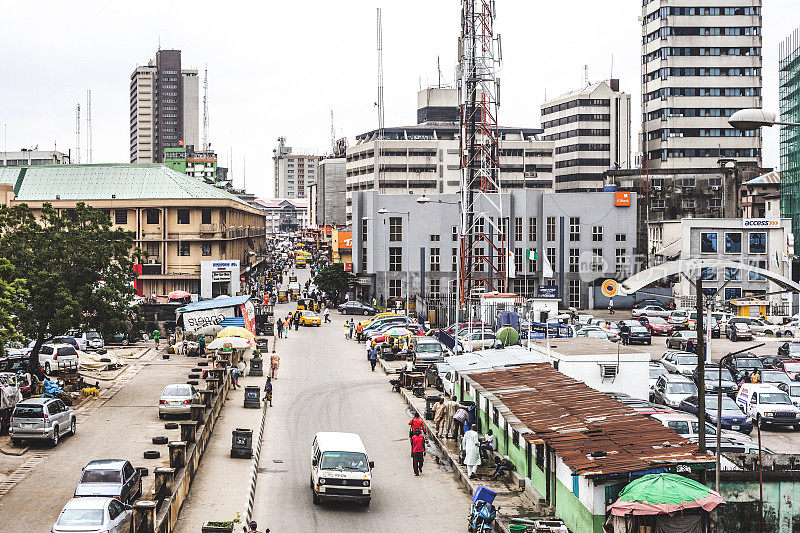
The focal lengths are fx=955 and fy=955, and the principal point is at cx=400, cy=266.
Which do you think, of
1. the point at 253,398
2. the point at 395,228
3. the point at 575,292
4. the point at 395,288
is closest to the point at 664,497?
the point at 253,398

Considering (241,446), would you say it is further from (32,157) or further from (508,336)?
(32,157)

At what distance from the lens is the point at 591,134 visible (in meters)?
134

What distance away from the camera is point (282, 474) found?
2745cm

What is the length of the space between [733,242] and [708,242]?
1.92 m

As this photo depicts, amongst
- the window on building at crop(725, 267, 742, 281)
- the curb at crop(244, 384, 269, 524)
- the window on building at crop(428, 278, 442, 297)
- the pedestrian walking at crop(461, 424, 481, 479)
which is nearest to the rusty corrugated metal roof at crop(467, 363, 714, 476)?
the pedestrian walking at crop(461, 424, 481, 479)

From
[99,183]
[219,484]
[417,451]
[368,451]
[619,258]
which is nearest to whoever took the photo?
[219,484]

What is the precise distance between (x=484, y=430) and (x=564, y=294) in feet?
200

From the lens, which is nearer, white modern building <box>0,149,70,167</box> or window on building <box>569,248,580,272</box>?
window on building <box>569,248,580,272</box>

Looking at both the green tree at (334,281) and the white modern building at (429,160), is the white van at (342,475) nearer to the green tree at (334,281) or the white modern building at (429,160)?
the green tree at (334,281)

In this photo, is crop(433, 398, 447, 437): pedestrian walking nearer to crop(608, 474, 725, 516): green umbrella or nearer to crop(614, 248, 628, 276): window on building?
crop(608, 474, 725, 516): green umbrella

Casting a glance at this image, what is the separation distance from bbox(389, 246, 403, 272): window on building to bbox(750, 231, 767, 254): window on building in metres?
30.9

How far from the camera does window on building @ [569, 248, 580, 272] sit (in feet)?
294

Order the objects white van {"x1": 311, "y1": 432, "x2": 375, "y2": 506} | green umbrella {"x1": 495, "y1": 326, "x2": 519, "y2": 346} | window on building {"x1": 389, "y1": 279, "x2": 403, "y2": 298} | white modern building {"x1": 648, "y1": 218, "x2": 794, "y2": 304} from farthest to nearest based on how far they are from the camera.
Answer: window on building {"x1": 389, "y1": 279, "x2": 403, "y2": 298} < white modern building {"x1": 648, "y1": 218, "x2": 794, "y2": 304} < green umbrella {"x1": 495, "y1": 326, "x2": 519, "y2": 346} < white van {"x1": 311, "y1": 432, "x2": 375, "y2": 506}

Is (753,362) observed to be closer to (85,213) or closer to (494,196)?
(85,213)
